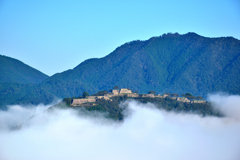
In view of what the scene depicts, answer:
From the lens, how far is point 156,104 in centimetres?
11200

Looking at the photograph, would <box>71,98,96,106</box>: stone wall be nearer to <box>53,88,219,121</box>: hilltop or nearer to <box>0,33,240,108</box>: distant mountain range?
<box>53,88,219,121</box>: hilltop

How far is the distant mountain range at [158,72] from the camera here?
538 feet

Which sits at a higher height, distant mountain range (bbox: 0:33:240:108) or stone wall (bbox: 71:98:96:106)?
distant mountain range (bbox: 0:33:240:108)

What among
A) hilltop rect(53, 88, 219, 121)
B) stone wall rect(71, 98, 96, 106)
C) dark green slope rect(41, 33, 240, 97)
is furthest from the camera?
dark green slope rect(41, 33, 240, 97)

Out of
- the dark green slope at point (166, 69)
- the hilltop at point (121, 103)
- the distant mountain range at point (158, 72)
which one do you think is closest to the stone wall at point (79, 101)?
the hilltop at point (121, 103)

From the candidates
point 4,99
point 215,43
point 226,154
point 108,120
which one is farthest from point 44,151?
point 215,43

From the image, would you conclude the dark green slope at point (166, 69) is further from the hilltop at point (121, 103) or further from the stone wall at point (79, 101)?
the stone wall at point (79, 101)

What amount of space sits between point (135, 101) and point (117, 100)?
180 inches

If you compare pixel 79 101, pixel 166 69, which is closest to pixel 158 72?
pixel 166 69

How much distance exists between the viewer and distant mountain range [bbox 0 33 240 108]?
164 m

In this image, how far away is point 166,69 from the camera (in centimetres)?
18262

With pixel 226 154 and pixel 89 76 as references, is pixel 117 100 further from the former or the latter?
pixel 89 76

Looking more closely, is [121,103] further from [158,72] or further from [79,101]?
[158,72]

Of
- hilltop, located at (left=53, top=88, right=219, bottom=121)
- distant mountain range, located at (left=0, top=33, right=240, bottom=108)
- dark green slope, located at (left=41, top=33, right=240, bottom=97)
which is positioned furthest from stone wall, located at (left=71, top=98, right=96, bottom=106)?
dark green slope, located at (left=41, top=33, right=240, bottom=97)
